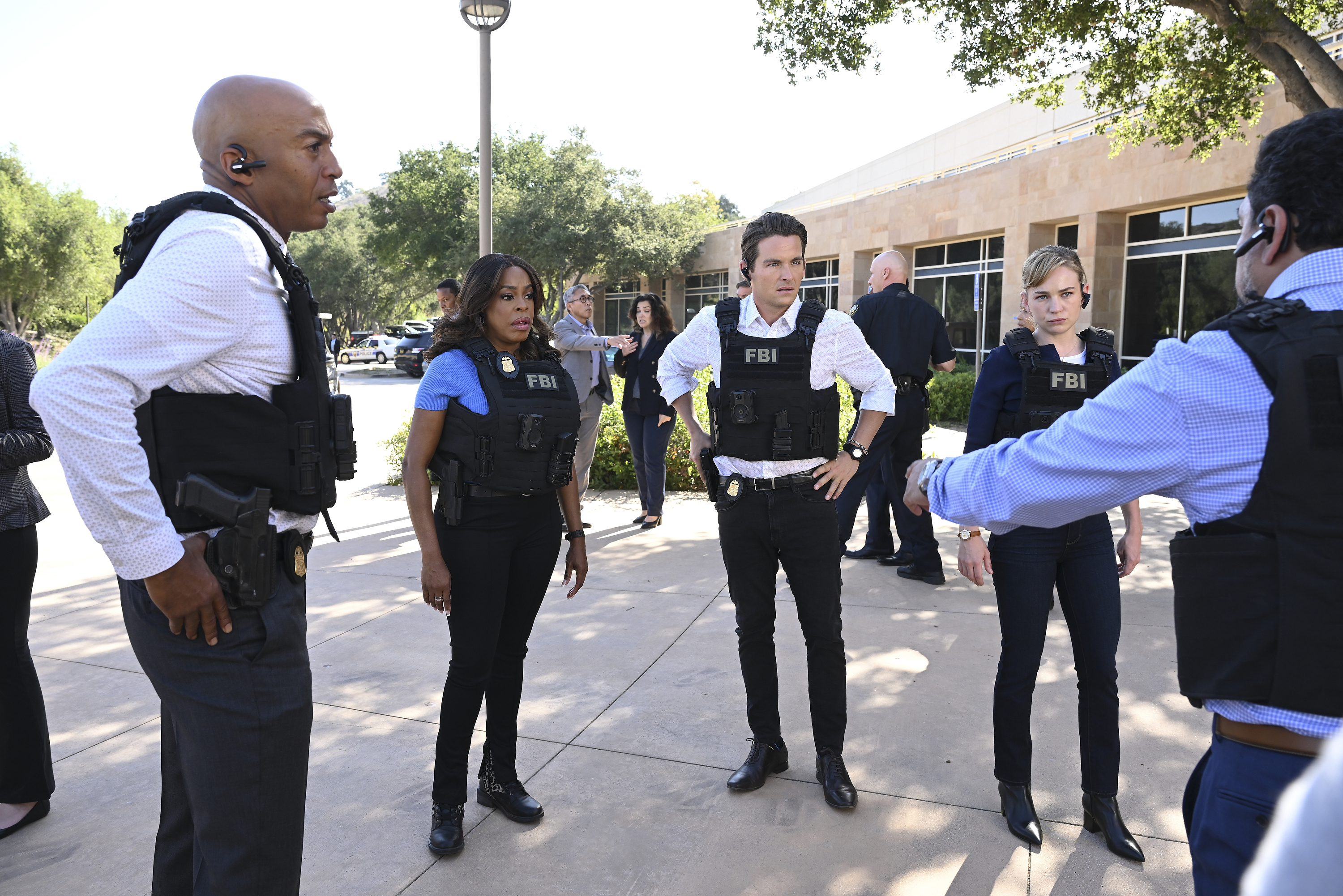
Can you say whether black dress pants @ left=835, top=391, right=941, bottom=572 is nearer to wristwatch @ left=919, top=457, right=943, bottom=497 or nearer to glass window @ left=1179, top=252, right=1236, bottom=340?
wristwatch @ left=919, top=457, right=943, bottom=497

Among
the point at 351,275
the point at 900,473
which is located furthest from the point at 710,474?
the point at 351,275

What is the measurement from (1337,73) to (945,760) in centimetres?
755

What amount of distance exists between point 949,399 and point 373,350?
3014cm

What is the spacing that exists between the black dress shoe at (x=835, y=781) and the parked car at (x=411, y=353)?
94.5ft

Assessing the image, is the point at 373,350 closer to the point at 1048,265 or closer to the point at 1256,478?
the point at 1048,265

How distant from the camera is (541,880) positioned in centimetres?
286

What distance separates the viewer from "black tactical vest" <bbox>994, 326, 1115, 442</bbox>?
3.18m

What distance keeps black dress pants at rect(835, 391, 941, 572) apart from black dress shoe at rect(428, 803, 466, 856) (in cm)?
382

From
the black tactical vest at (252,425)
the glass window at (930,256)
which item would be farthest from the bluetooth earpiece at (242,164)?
the glass window at (930,256)

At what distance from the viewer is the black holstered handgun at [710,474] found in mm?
3486

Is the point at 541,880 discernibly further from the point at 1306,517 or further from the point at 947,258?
the point at 947,258

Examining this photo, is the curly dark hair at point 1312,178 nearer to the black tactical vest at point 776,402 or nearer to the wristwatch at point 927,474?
the wristwatch at point 927,474

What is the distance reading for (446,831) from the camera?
3.03m

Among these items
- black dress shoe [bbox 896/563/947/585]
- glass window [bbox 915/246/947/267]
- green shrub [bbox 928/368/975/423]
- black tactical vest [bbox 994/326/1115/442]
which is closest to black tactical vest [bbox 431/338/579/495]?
black tactical vest [bbox 994/326/1115/442]
